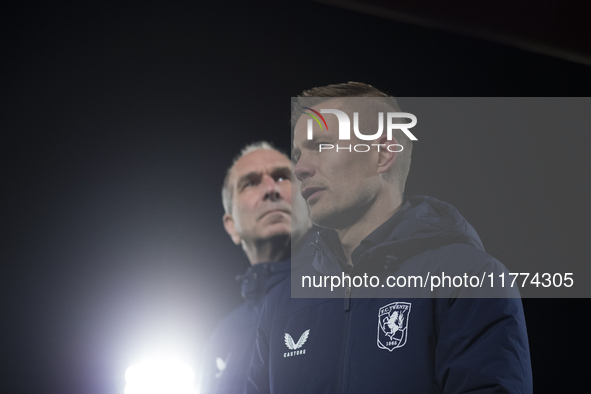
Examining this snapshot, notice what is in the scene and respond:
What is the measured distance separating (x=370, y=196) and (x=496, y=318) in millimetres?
505

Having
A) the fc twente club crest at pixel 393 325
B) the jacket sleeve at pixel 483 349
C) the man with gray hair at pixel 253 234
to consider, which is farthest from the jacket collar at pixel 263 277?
the jacket sleeve at pixel 483 349

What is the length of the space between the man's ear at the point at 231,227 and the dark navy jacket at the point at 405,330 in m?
0.80

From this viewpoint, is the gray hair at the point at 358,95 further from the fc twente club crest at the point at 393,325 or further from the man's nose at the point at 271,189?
the man's nose at the point at 271,189

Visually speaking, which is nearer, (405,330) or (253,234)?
(405,330)

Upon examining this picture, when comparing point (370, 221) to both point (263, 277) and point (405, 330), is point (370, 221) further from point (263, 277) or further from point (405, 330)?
point (263, 277)

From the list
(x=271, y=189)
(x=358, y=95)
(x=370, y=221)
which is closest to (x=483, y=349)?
(x=370, y=221)

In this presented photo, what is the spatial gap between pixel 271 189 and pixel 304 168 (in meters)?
0.65

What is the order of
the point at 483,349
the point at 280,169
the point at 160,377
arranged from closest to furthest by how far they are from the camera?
the point at 483,349
the point at 160,377
the point at 280,169

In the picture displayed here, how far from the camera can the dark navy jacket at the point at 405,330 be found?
42.5 inches

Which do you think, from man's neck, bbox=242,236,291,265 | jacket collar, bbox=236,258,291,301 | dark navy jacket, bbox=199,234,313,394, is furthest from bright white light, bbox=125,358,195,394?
man's neck, bbox=242,236,291,265

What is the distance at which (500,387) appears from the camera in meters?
1.02

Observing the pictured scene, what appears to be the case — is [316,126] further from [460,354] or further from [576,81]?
[576,81]

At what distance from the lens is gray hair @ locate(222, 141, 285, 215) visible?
2303 mm

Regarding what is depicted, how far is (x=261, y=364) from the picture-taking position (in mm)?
1505
